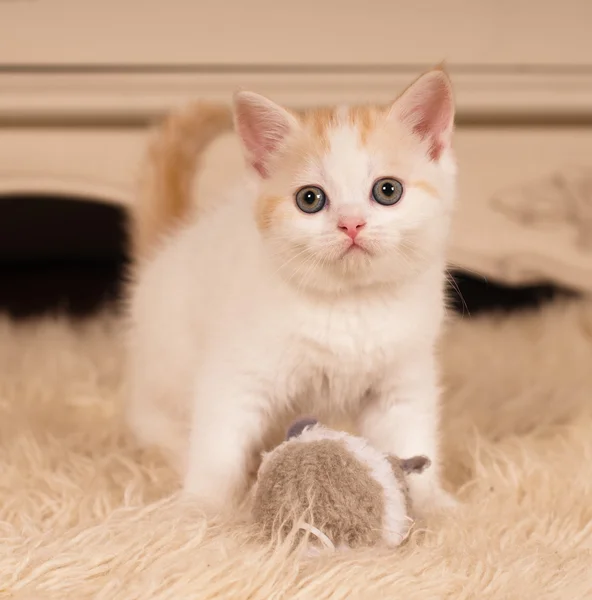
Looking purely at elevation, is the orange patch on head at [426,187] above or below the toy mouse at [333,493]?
above

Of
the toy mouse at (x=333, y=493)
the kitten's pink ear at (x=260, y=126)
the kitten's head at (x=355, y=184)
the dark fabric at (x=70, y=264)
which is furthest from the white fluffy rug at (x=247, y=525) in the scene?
the dark fabric at (x=70, y=264)

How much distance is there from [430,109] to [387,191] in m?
0.13

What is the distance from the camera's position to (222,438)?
964mm

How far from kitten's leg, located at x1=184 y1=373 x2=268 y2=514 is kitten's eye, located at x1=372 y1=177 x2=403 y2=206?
0.27m

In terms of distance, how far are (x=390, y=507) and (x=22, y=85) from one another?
1187mm

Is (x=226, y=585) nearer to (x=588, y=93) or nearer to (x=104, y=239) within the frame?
(x=588, y=93)

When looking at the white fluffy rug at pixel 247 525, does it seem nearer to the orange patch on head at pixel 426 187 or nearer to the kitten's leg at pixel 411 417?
the kitten's leg at pixel 411 417

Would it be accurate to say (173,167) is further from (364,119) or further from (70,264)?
(70,264)

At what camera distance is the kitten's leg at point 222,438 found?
95 centimetres

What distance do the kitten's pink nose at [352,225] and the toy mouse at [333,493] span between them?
0.70 ft

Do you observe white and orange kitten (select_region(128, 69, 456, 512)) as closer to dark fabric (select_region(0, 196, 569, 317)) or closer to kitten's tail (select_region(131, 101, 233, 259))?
kitten's tail (select_region(131, 101, 233, 259))

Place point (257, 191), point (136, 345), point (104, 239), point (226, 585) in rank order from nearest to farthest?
point (226, 585)
point (257, 191)
point (136, 345)
point (104, 239)

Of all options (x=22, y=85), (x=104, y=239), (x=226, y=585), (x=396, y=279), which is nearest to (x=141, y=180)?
(x=22, y=85)

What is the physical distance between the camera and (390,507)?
83cm
